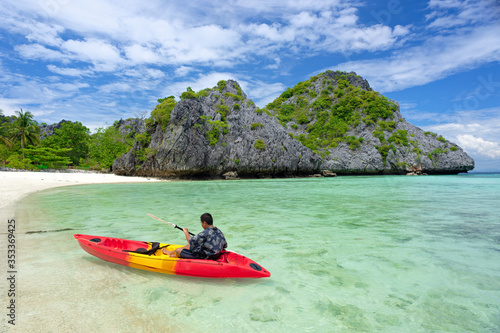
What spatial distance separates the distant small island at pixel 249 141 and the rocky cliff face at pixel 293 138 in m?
0.19

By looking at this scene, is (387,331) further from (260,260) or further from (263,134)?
(263,134)

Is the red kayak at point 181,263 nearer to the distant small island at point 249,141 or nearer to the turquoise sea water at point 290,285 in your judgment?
the turquoise sea water at point 290,285

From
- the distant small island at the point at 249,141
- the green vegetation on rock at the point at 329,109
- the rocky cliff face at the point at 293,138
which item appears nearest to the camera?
the rocky cliff face at the point at 293,138

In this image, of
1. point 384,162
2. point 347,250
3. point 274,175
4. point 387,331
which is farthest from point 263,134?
point 387,331

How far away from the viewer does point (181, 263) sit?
14.8 ft

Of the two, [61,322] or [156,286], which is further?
[156,286]

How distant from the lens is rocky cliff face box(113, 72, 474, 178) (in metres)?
41.5

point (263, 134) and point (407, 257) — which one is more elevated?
point (263, 134)

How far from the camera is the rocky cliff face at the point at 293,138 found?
4153cm

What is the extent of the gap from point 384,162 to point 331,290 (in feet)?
202

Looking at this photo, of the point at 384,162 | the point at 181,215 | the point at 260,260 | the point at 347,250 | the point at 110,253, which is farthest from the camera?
the point at 384,162

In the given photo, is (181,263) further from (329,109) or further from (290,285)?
(329,109)

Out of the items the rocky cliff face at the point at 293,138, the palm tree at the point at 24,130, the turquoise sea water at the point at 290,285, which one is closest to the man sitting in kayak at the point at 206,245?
the turquoise sea water at the point at 290,285

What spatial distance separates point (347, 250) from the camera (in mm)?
6445
